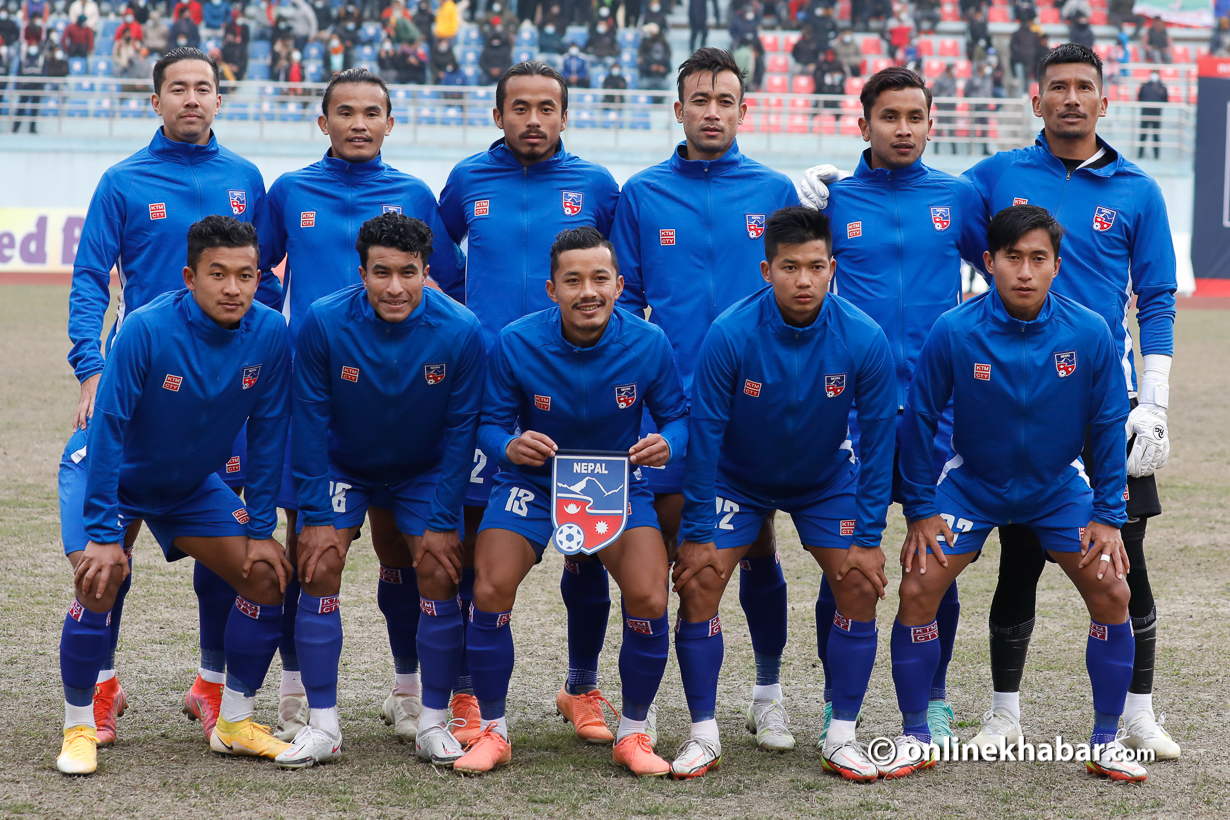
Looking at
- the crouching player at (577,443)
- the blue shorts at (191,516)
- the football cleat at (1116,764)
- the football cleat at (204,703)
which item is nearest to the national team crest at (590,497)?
the crouching player at (577,443)

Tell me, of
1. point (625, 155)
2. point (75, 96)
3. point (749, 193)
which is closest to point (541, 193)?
point (749, 193)

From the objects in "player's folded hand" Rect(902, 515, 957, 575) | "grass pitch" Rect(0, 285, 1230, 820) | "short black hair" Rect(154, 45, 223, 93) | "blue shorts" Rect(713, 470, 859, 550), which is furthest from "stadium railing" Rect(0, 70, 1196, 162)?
"player's folded hand" Rect(902, 515, 957, 575)

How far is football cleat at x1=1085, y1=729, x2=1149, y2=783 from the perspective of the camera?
416 centimetres

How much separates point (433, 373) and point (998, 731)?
2486 millimetres

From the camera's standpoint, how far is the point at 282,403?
4.46 metres

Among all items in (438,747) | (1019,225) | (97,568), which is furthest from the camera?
(438,747)

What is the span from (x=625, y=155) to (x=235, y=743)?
20.0 m

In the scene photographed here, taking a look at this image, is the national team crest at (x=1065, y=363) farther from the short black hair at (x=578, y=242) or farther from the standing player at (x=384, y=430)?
the standing player at (x=384, y=430)

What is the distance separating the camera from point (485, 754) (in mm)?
4258

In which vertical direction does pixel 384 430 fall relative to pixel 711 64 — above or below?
below

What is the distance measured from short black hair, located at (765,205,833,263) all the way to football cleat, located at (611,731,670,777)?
1.79 m

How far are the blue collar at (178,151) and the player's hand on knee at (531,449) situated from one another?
1.93 m

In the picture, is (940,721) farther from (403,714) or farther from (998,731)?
(403,714)

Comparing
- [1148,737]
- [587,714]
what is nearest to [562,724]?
[587,714]
